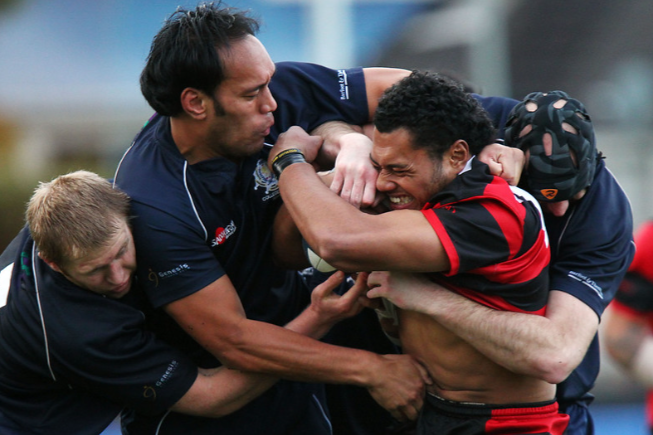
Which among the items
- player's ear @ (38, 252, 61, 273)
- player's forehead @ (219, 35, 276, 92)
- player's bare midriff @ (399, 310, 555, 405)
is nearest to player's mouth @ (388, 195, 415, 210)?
player's bare midriff @ (399, 310, 555, 405)

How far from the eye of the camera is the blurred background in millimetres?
11961

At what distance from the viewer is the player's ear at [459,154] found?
321cm

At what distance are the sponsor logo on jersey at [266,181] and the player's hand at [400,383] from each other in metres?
0.91

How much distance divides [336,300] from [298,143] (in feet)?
2.38

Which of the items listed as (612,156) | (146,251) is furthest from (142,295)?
(612,156)

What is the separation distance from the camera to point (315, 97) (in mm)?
4027

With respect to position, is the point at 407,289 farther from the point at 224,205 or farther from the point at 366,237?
the point at 224,205

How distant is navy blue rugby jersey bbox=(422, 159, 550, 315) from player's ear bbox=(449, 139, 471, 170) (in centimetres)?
3

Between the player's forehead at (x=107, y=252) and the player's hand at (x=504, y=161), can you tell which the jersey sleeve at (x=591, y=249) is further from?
the player's forehead at (x=107, y=252)

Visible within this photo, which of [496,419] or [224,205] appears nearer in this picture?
[496,419]

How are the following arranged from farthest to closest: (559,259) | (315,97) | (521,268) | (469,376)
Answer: (315,97) < (559,259) < (469,376) < (521,268)

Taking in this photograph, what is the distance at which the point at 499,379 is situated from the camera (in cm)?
336

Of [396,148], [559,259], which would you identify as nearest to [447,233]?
[396,148]

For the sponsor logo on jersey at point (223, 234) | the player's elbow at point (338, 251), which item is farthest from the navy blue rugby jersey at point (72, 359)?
the player's elbow at point (338, 251)
